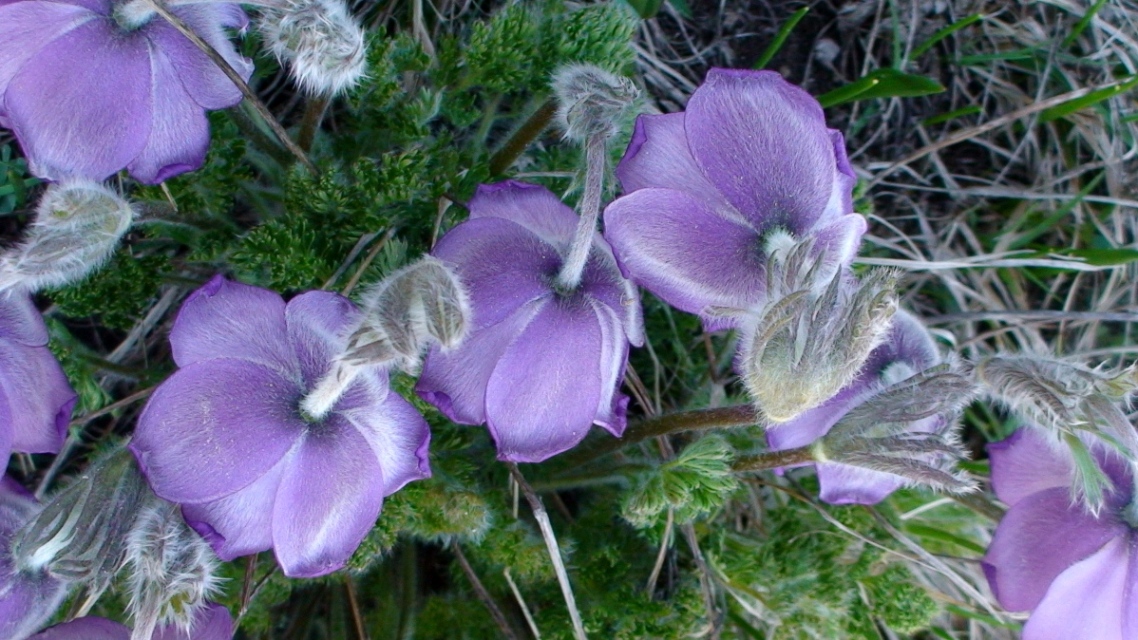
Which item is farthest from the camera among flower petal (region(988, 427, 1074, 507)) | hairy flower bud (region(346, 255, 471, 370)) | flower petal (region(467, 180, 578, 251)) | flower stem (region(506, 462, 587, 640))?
flower stem (region(506, 462, 587, 640))

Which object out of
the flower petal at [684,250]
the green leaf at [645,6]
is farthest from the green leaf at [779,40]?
the flower petal at [684,250]

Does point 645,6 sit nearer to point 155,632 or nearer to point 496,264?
point 496,264

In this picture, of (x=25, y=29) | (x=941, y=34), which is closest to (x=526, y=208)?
(x=25, y=29)

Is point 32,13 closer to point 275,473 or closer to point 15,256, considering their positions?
point 15,256

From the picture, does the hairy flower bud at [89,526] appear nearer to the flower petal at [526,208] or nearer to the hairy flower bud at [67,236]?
the hairy flower bud at [67,236]

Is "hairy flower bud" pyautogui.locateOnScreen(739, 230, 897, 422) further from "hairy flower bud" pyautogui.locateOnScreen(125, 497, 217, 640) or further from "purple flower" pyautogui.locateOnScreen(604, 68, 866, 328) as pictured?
"hairy flower bud" pyautogui.locateOnScreen(125, 497, 217, 640)

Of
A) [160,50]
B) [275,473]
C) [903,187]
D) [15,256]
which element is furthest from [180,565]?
[903,187]

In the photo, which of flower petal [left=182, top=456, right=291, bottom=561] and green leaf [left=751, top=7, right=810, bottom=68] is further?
green leaf [left=751, top=7, right=810, bottom=68]

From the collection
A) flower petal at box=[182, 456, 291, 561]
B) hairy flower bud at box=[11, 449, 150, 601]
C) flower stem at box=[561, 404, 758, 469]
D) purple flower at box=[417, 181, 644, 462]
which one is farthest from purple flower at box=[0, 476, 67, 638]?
flower stem at box=[561, 404, 758, 469]
